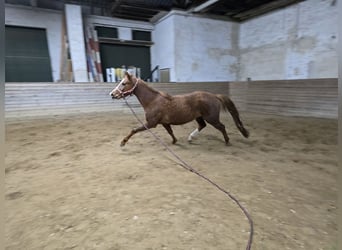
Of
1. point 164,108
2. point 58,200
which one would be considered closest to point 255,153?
point 164,108

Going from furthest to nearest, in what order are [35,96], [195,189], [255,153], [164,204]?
[35,96] → [255,153] → [195,189] → [164,204]

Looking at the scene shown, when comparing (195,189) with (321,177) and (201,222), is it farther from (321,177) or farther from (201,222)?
(321,177)

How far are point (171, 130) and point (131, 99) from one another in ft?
15.2

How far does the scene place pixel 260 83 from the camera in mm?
8344

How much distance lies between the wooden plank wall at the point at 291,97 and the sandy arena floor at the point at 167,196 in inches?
134

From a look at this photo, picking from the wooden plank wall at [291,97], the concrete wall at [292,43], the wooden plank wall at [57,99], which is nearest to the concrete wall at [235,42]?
the concrete wall at [292,43]

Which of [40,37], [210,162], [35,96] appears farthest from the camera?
[40,37]

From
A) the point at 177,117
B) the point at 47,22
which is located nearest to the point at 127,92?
the point at 177,117

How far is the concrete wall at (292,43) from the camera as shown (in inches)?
296

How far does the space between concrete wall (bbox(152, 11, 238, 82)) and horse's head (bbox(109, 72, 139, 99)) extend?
6501mm

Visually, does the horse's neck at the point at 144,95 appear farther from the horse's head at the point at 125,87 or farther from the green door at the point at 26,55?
the green door at the point at 26,55

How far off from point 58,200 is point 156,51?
9.85 m

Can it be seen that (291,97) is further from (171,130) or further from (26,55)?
(26,55)

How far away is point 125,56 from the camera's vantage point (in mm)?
10562
